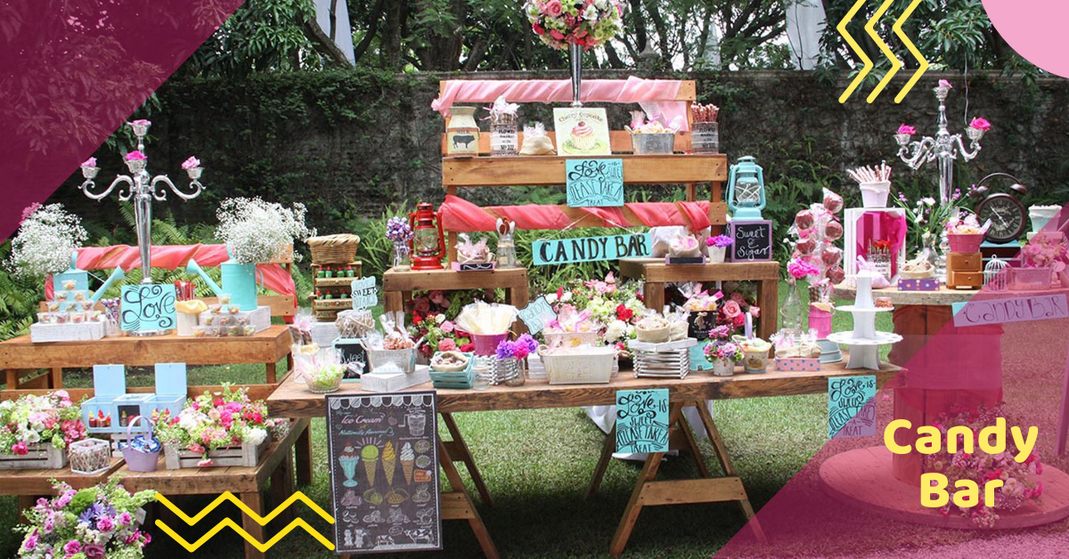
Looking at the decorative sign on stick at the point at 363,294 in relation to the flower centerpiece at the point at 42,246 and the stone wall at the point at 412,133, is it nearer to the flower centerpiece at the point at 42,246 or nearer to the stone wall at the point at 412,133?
the flower centerpiece at the point at 42,246

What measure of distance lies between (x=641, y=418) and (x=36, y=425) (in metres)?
2.32

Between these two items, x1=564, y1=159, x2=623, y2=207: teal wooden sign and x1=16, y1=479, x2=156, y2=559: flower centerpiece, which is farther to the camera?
x1=564, y1=159, x2=623, y2=207: teal wooden sign

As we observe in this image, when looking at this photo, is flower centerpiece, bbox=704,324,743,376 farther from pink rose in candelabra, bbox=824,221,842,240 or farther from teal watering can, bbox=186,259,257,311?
teal watering can, bbox=186,259,257,311

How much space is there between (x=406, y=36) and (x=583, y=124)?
30.9 feet

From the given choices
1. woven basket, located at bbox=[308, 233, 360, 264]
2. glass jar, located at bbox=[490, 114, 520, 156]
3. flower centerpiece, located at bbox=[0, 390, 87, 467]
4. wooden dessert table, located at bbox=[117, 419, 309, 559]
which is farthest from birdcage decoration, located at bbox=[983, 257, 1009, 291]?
flower centerpiece, located at bbox=[0, 390, 87, 467]

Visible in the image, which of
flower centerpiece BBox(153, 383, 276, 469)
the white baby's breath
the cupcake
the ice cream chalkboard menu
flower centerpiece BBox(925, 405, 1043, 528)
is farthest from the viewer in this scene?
the cupcake

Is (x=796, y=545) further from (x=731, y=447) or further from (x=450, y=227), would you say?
(x=450, y=227)

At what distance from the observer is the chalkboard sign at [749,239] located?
385cm

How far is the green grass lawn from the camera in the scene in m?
3.57

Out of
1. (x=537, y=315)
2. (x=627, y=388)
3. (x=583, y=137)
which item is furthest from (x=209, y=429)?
(x=583, y=137)

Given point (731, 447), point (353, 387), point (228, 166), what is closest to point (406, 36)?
point (228, 166)

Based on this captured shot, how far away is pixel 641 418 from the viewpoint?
10.5ft

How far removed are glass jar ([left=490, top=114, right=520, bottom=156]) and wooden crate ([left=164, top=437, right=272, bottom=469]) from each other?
1.60 m
